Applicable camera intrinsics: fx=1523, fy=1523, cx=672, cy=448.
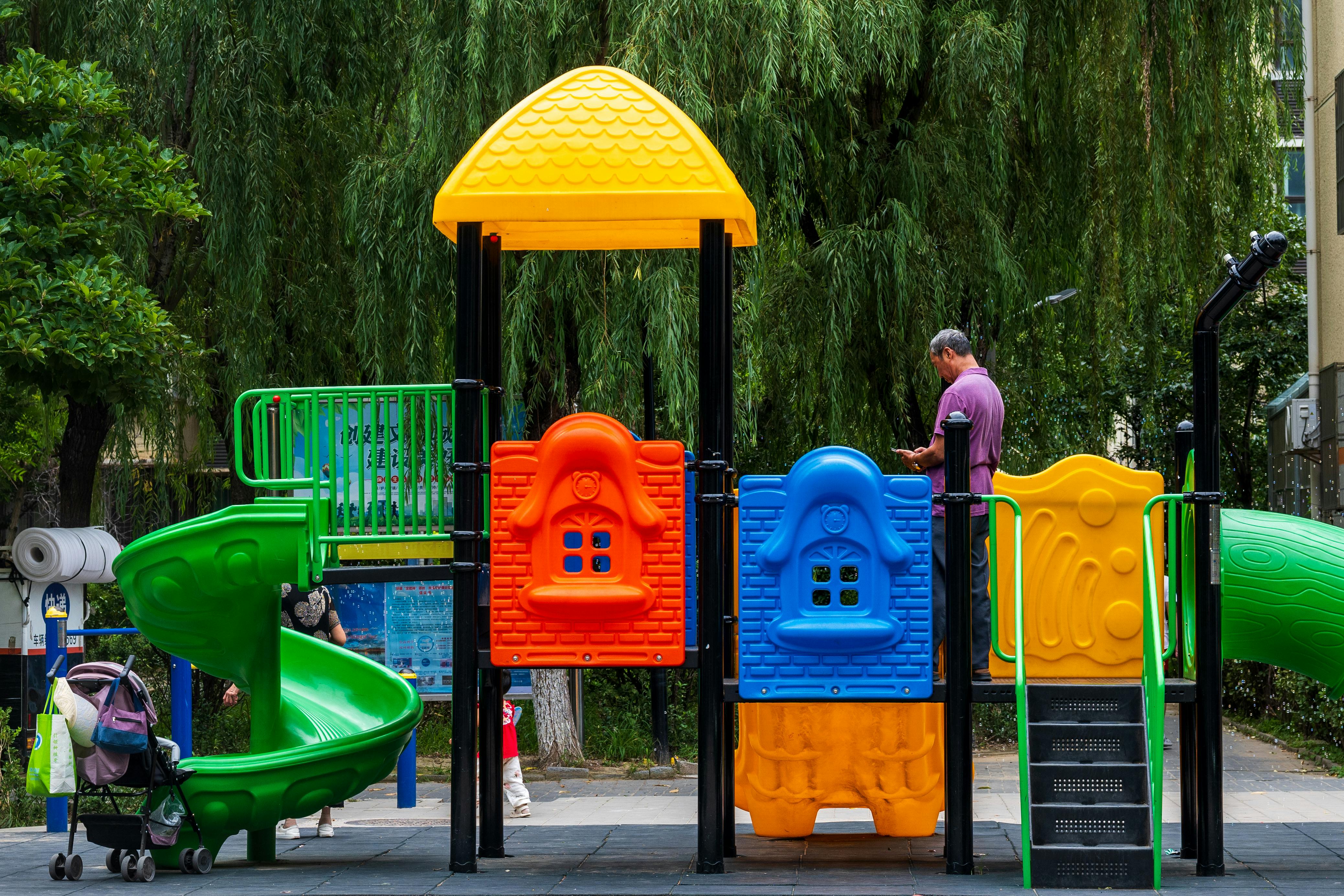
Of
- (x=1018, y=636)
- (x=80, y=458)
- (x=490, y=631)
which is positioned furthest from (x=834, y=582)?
(x=80, y=458)

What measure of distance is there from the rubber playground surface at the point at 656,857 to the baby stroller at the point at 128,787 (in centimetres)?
11

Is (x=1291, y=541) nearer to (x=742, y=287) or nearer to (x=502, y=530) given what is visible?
(x=502, y=530)

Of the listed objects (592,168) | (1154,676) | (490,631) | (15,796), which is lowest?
(15,796)

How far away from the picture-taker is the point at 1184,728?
771cm

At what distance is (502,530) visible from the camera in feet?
24.8

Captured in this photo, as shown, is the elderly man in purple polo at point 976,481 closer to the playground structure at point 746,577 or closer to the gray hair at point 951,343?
the gray hair at point 951,343

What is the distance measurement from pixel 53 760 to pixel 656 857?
3.09 meters

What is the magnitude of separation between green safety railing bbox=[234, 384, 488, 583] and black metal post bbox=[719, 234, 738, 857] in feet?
4.88

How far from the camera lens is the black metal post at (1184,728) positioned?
7648mm

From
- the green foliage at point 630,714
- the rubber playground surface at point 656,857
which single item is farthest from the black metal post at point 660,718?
the rubber playground surface at point 656,857

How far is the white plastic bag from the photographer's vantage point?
24.2 feet

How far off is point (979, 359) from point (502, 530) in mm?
7244

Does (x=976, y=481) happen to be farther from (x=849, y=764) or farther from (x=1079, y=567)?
(x=849, y=764)

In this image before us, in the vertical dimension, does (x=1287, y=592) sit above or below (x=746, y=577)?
below
